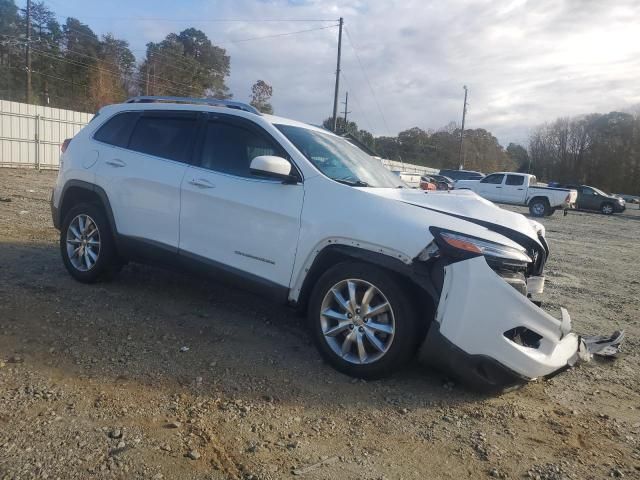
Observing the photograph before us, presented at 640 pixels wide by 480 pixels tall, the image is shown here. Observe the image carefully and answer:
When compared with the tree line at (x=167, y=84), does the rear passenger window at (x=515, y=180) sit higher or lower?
lower

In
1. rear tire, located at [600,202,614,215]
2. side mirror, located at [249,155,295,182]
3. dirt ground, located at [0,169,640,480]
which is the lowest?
dirt ground, located at [0,169,640,480]

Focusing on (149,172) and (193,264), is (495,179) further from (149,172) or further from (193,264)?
(193,264)

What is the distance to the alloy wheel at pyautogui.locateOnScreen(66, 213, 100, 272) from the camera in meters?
5.07

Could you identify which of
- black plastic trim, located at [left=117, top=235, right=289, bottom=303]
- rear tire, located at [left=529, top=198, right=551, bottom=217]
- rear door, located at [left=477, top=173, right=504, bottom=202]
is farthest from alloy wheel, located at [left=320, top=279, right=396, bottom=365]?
rear door, located at [left=477, top=173, right=504, bottom=202]

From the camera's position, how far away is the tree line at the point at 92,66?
1473 inches

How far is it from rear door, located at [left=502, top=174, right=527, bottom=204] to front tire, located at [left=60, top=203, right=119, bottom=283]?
22494 mm

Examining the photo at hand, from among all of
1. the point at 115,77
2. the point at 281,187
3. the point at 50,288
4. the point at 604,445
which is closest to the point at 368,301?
the point at 281,187

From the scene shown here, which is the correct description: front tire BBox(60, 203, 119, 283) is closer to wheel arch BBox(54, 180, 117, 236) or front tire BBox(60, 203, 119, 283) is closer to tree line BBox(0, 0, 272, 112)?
wheel arch BBox(54, 180, 117, 236)

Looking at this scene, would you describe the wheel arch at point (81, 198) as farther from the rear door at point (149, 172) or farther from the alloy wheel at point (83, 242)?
the alloy wheel at point (83, 242)

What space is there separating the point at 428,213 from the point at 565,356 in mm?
1336

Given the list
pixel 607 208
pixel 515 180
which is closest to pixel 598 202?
pixel 607 208

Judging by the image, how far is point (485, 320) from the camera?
3.14 m

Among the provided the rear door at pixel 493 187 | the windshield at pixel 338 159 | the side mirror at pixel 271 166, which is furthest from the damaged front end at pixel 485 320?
the rear door at pixel 493 187

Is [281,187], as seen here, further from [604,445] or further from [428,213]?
[604,445]
